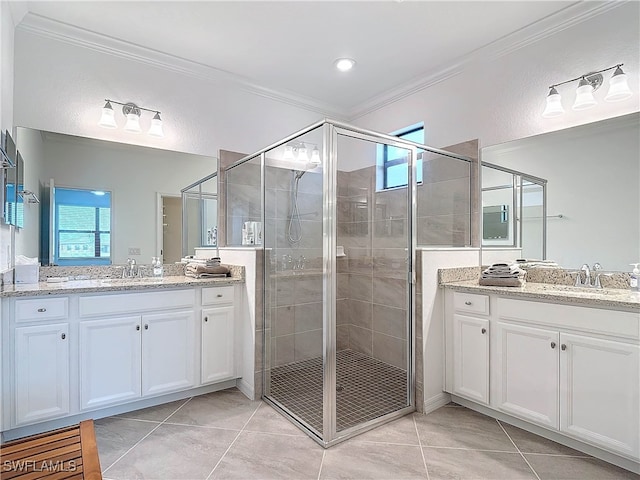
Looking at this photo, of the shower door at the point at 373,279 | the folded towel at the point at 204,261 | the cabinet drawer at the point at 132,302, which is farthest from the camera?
the folded towel at the point at 204,261

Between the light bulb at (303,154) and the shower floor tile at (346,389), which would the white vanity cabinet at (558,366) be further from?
the light bulb at (303,154)

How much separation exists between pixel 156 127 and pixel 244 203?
3.03 feet

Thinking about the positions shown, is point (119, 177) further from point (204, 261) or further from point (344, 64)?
point (344, 64)

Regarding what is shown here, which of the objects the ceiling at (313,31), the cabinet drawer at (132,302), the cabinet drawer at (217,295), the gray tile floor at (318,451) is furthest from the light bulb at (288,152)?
the gray tile floor at (318,451)

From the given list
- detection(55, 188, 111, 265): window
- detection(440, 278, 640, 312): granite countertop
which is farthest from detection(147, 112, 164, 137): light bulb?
detection(440, 278, 640, 312): granite countertop

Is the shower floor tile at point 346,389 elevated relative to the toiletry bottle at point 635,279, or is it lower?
lower

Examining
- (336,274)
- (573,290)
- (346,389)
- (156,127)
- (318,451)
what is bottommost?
(318,451)

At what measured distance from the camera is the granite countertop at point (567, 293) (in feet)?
5.84

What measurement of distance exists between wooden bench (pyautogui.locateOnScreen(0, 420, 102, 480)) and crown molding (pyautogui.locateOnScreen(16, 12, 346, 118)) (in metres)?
2.66

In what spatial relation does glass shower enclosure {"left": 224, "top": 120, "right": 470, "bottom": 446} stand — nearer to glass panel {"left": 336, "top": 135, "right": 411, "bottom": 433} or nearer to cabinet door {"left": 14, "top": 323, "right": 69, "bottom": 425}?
glass panel {"left": 336, "top": 135, "right": 411, "bottom": 433}

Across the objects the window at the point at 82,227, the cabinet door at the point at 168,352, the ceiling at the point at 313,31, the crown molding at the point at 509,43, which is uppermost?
the ceiling at the point at 313,31

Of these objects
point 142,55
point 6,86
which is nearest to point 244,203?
point 142,55

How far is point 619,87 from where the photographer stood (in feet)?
6.88

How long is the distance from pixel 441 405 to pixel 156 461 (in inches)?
73.4
